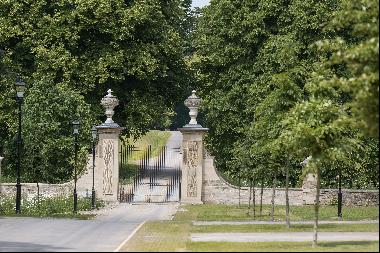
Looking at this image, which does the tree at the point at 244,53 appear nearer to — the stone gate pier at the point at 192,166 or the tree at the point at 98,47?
the tree at the point at 98,47

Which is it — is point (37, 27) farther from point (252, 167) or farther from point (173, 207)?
point (252, 167)

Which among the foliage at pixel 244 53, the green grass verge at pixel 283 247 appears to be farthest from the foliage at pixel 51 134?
the green grass verge at pixel 283 247

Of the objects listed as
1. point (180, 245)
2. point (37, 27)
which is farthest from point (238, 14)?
point (180, 245)

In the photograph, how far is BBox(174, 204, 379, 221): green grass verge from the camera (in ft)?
127

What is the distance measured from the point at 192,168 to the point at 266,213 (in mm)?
6027

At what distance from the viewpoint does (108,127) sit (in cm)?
4881

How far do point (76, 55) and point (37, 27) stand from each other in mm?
2589

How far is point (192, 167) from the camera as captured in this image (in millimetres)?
48000

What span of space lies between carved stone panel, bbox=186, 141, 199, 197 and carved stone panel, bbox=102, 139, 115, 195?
3.43m

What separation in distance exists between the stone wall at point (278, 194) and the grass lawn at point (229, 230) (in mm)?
1373

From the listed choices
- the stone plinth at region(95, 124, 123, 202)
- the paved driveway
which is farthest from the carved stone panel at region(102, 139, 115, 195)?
the paved driveway

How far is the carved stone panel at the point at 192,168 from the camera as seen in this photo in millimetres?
47969

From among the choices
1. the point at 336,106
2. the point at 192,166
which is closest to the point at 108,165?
the point at 192,166

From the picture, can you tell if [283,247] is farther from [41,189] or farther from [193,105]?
[41,189]
